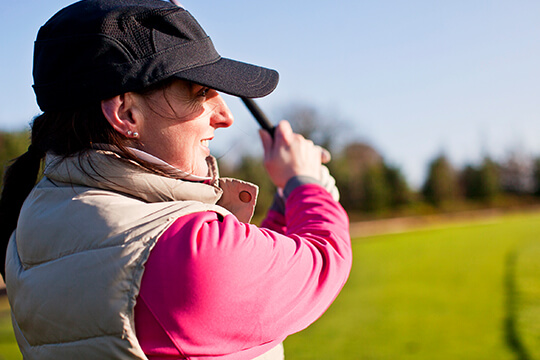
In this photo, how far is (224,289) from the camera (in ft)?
3.49

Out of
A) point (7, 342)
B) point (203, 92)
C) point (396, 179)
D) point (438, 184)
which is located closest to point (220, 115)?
point (203, 92)

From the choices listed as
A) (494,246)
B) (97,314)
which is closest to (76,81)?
(97,314)

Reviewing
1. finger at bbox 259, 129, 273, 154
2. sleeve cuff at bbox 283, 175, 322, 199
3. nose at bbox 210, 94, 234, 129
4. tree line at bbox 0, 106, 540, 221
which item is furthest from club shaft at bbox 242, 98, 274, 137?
tree line at bbox 0, 106, 540, 221

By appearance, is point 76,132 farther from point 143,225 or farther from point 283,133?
point 283,133

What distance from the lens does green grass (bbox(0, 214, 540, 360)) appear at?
6086 mm

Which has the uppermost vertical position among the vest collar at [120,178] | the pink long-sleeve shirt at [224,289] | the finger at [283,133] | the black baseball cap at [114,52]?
the black baseball cap at [114,52]

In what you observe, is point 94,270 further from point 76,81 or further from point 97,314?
point 76,81

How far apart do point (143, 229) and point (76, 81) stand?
0.39 metres

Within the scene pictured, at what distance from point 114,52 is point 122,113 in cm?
14

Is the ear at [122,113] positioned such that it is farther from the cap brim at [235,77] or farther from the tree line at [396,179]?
the tree line at [396,179]

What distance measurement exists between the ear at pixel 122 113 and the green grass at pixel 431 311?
4.92 metres

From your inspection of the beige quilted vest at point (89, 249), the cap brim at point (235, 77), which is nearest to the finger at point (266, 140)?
the cap brim at point (235, 77)

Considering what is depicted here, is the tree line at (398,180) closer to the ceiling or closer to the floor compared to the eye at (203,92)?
closer to the floor

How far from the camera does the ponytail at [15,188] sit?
154 cm
